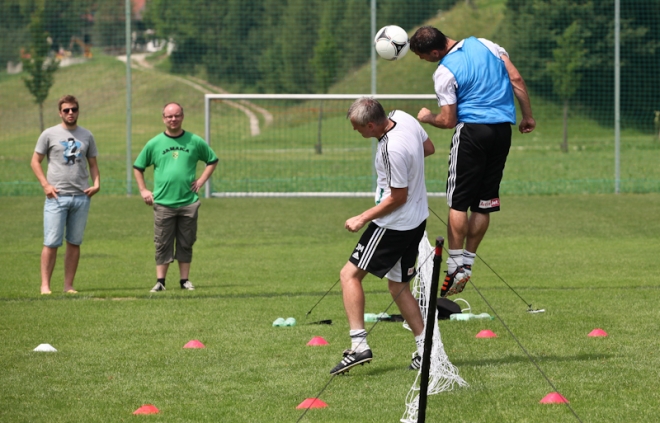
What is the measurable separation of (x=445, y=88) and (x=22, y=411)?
159 inches

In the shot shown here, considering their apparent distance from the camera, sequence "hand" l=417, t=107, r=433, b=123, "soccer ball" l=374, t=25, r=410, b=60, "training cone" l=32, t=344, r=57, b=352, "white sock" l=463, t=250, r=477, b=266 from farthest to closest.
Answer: "soccer ball" l=374, t=25, r=410, b=60 → "white sock" l=463, t=250, r=477, b=266 → "training cone" l=32, t=344, r=57, b=352 → "hand" l=417, t=107, r=433, b=123

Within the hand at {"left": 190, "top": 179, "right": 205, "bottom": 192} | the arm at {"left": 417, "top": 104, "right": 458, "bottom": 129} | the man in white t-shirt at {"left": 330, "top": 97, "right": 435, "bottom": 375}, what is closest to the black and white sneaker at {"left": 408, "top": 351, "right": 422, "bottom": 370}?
the man in white t-shirt at {"left": 330, "top": 97, "right": 435, "bottom": 375}

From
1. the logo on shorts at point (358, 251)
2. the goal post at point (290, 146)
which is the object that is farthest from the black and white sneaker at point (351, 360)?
the goal post at point (290, 146)

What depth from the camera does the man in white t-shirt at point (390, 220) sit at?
6.91m

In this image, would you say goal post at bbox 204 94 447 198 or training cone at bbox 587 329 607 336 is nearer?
training cone at bbox 587 329 607 336

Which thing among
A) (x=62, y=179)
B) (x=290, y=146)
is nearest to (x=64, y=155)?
(x=62, y=179)

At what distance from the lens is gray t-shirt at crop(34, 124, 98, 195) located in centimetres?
1130

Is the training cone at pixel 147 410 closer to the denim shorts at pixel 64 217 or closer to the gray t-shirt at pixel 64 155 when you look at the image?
the denim shorts at pixel 64 217

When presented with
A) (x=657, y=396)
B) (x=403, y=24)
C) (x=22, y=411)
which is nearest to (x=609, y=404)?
(x=657, y=396)

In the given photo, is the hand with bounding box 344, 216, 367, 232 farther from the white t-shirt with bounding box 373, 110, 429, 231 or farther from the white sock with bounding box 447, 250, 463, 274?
the white sock with bounding box 447, 250, 463, 274

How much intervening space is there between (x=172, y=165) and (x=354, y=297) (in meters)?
4.97

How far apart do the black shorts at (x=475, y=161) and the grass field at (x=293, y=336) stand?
118 cm

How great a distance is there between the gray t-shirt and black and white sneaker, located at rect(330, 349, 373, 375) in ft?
17.7

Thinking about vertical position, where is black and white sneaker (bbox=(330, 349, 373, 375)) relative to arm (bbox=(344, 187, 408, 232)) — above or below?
below
